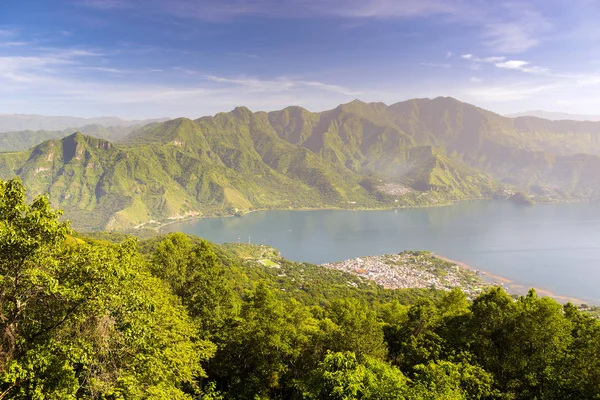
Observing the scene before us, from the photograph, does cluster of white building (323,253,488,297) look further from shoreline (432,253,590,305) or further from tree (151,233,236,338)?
tree (151,233,236,338)

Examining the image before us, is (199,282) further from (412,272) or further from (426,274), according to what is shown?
(412,272)

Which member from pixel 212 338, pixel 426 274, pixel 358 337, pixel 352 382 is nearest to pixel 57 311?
pixel 352 382

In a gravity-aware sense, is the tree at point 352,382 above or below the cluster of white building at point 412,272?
above

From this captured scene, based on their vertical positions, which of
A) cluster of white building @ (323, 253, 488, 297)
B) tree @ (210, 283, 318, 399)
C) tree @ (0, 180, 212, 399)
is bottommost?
cluster of white building @ (323, 253, 488, 297)

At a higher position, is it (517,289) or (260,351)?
(260,351)

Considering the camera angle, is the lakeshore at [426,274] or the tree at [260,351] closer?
the tree at [260,351]

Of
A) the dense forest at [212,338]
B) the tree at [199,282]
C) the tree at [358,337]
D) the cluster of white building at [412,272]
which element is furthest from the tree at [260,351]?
the cluster of white building at [412,272]

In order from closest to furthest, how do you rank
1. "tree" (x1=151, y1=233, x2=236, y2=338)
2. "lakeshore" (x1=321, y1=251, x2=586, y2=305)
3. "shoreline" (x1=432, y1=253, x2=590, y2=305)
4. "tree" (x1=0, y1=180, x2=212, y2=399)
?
1. "tree" (x1=0, y1=180, x2=212, y2=399)
2. "tree" (x1=151, y1=233, x2=236, y2=338)
3. "shoreline" (x1=432, y1=253, x2=590, y2=305)
4. "lakeshore" (x1=321, y1=251, x2=586, y2=305)

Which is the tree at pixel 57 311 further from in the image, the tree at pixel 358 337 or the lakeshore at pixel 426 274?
the lakeshore at pixel 426 274

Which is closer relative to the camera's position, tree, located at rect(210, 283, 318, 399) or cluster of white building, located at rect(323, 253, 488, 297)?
tree, located at rect(210, 283, 318, 399)

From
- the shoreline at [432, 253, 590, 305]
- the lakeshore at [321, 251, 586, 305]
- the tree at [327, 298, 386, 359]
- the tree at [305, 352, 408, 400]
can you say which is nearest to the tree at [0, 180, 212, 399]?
the tree at [305, 352, 408, 400]
